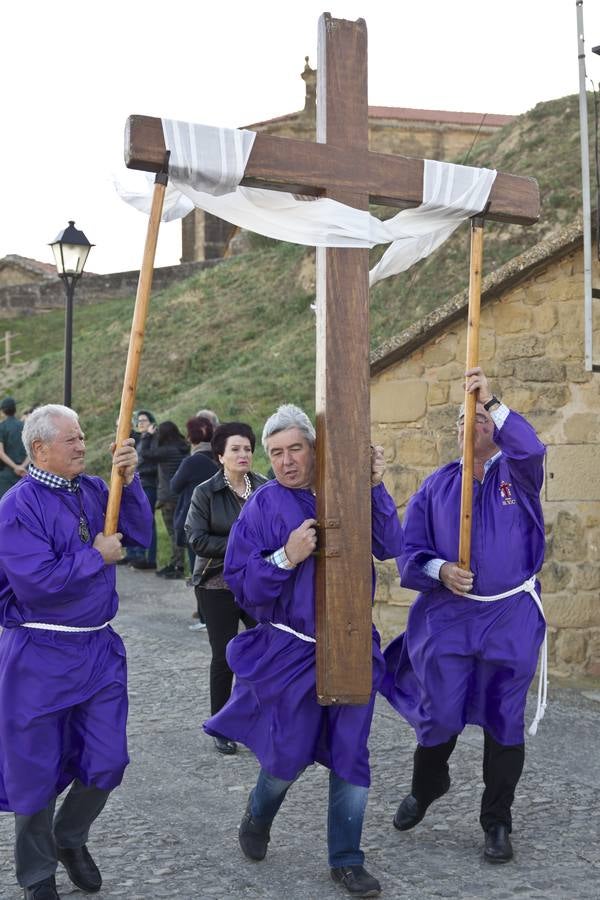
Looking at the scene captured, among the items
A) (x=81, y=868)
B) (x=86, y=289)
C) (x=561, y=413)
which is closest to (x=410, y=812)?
(x=81, y=868)

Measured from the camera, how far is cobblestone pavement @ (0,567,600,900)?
458 centimetres

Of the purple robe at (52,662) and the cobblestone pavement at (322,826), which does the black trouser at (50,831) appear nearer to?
the purple robe at (52,662)

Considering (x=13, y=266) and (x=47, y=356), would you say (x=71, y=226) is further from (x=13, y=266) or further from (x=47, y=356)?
(x=13, y=266)

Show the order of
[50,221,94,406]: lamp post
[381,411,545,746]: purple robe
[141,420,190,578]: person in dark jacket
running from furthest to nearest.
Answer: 1. [50,221,94,406]: lamp post
2. [141,420,190,578]: person in dark jacket
3. [381,411,545,746]: purple robe

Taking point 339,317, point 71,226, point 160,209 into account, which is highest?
point 71,226

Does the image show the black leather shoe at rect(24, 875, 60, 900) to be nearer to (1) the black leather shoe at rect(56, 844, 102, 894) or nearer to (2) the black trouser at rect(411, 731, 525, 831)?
(1) the black leather shoe at rect(56, 844, 102, 894)

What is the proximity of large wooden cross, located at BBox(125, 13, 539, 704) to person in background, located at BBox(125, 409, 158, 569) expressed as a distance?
27.3 ft

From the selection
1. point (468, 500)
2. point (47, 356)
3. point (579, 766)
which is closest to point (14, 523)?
point (468, 500)

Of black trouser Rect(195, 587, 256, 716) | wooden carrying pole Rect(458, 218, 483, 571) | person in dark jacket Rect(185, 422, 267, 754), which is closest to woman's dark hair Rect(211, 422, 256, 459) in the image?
person in dark jacket Rect(185, 422, 267, 754)

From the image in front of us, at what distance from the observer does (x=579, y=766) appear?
20.2ft

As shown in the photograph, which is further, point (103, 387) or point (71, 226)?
Result: point (103, 387)

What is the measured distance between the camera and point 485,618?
197 inches

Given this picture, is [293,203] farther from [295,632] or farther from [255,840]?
[255,840]

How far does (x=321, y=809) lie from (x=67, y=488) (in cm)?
206
